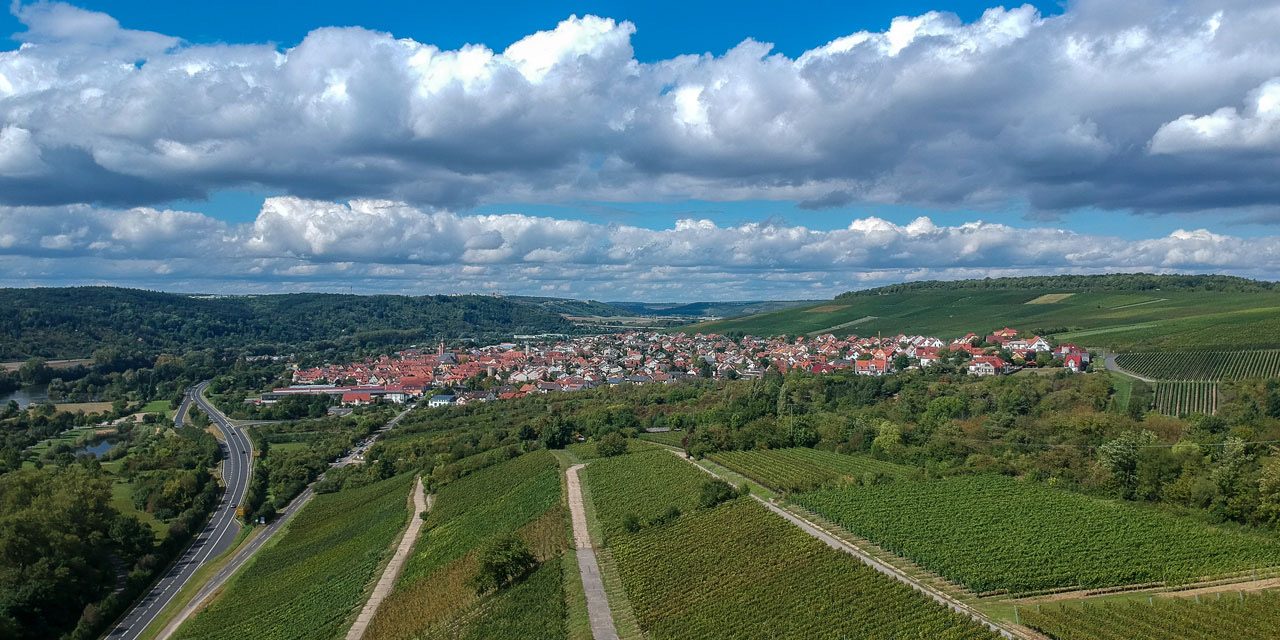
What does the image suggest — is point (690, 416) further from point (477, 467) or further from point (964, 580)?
point (964, 580)

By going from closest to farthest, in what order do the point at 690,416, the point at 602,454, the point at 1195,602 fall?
1. the point at 1195,602
2. the point at 602,454
3. the point at 690,416

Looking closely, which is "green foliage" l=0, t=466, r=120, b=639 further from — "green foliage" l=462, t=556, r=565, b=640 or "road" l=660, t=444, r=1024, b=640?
"road" l=660, t=444, r=1024, b=640

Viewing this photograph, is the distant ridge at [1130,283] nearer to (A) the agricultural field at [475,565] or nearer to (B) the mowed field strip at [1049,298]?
(B) the mowed field strip at [1049,298]

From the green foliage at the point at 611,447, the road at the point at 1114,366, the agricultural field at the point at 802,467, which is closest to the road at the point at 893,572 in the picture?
the agricultural field at the point at 802,467

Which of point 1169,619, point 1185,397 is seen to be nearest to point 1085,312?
point 1185,397

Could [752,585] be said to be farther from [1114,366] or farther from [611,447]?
[1114,366]

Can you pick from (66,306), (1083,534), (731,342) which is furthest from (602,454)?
(66,306)

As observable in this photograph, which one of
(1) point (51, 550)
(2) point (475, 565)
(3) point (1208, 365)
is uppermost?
(3) point (1208, 365)
